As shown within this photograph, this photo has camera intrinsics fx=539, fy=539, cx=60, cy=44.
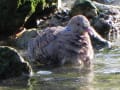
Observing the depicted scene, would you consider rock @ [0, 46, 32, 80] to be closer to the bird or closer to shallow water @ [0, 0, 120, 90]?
shallow water @ [0, 0, 120, 90]

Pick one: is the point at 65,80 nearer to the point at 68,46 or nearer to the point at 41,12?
the point at 68,46

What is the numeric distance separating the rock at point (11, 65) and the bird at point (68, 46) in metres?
1.13

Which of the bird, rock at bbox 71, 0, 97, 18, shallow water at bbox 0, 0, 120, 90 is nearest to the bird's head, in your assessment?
the bird

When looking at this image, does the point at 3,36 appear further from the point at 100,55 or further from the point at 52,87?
the point at 52,87

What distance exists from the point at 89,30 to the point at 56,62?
843 millimetres

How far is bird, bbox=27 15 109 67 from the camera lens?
31.8 ft

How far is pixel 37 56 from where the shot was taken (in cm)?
1014

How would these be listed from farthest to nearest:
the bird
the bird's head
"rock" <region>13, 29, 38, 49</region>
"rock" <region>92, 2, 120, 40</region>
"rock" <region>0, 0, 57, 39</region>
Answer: "rock" <region>92, 2, 120, 40</region>
"rock" <region>0, 0, 57, 39</region>
"rock" <region>13, 29, 38, 49</region>
the bird's head
the bird

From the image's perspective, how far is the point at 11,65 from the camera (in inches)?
342

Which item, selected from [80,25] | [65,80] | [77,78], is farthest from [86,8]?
[65,80]

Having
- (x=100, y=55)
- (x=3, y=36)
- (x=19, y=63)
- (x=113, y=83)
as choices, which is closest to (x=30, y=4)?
(x=3, y=36)

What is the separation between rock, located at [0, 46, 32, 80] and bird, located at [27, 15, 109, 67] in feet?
3.70

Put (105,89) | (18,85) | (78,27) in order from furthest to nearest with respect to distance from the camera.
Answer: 1. (78,27)
2. (18,85)
3. (105,89)

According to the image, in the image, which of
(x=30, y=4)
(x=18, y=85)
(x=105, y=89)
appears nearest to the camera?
(x=105, y=89)
